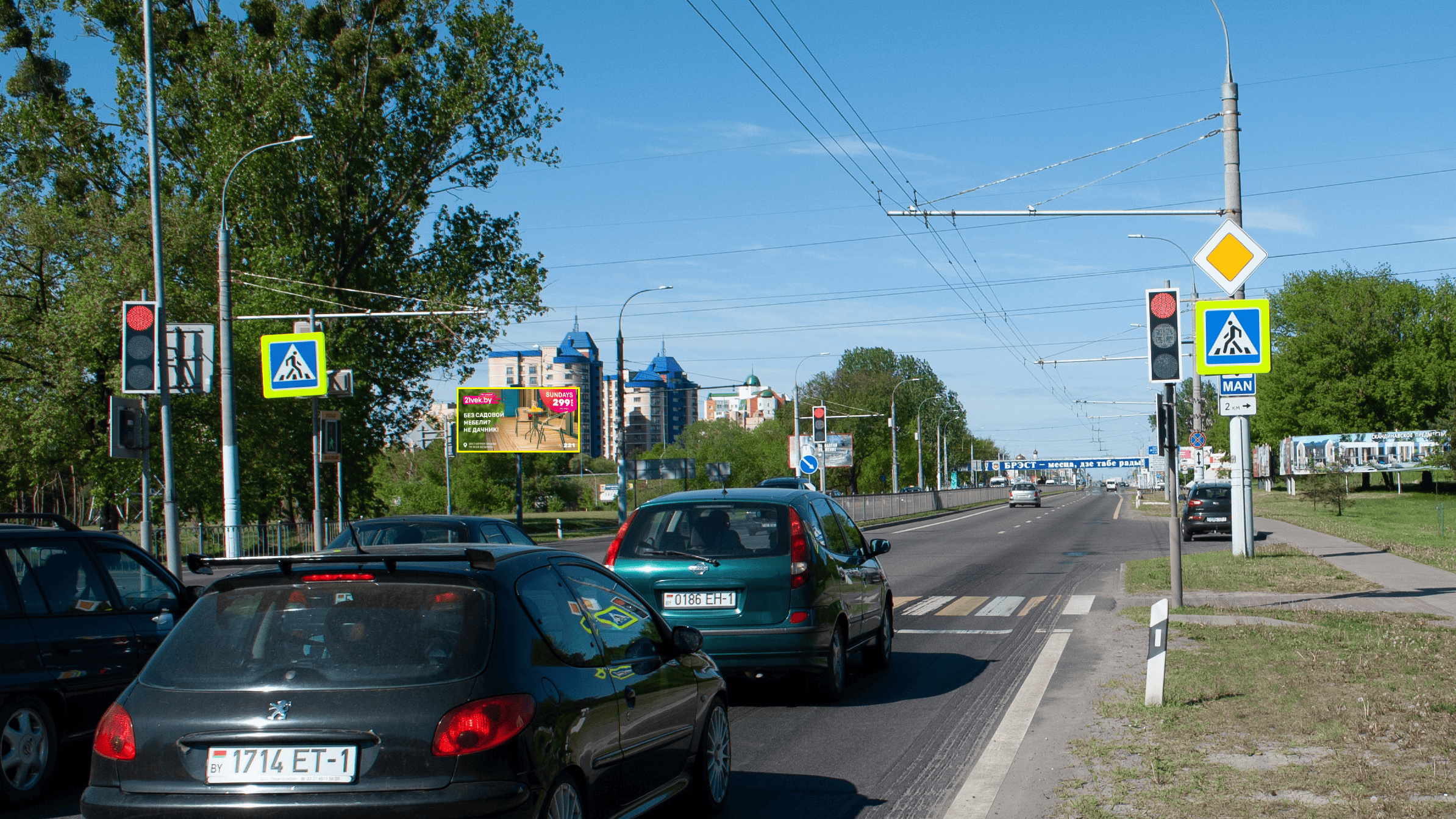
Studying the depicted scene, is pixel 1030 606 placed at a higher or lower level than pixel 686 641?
lower

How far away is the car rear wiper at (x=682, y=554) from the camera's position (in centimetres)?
927

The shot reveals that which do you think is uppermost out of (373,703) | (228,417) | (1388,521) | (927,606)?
(228,417)

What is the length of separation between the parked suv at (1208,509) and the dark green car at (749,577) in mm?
26452

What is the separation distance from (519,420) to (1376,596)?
47511 millimetres

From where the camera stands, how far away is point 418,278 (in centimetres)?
4288

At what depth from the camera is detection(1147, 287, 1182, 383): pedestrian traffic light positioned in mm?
14141

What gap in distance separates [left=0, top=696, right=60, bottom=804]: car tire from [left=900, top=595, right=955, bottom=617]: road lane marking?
428 inches

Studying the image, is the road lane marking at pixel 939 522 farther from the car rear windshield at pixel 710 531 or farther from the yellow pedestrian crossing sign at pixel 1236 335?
the car rear windshield at pixel 710 531

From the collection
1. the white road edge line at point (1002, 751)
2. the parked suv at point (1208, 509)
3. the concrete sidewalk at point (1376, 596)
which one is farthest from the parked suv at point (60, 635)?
the parked suv at point (1208, 509)

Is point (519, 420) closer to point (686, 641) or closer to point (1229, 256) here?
point (1229, 256)

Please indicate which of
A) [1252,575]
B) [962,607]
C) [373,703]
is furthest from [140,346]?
[1252,575]

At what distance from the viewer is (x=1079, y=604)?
16.6 metres

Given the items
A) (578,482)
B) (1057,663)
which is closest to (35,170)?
(1057,663)

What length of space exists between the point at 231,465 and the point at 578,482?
126384 mm
